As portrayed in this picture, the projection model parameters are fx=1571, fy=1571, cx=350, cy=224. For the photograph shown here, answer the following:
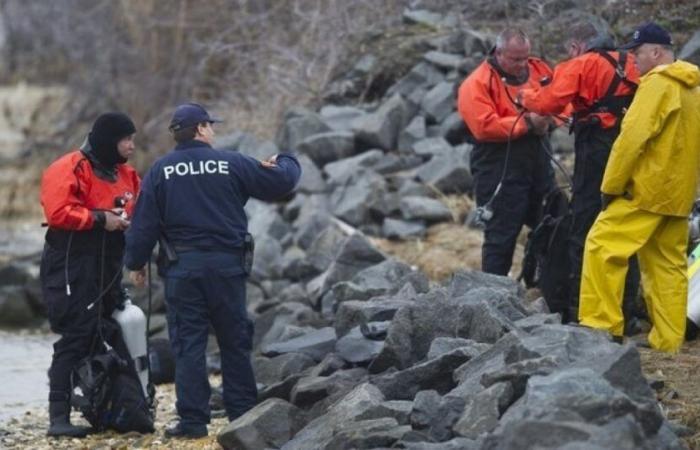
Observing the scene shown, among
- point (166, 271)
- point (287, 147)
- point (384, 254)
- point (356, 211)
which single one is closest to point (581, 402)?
point (166, 271)

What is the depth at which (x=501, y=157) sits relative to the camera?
394 inches

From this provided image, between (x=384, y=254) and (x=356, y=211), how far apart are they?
135 cm

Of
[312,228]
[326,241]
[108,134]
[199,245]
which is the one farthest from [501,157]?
[312,228]

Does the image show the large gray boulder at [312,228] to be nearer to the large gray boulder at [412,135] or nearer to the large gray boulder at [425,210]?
the large gray boulder at [425,210]

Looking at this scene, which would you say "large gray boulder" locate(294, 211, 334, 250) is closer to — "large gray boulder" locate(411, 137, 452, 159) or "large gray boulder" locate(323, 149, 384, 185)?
"large gray boulder" locate(323, 149, 384, 185)

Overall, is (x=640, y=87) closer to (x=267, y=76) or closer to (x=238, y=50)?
(x=267, y=76)

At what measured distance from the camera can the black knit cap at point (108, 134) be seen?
30.1 feet

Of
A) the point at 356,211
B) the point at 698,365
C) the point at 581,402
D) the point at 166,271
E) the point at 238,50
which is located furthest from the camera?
the point at 238,50

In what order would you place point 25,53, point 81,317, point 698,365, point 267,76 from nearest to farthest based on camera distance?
point 698,365
point 81,317
point 267,76
point 25,53

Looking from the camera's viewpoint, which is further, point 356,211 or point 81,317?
point 356,211

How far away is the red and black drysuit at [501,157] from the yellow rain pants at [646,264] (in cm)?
132

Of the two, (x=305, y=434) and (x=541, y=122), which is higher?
(x=541, y=122)

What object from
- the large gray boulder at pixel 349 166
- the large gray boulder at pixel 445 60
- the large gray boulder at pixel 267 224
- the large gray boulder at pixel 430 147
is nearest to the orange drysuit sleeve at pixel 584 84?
the large gray boulder at pixel 430 147

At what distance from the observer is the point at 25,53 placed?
103ft
